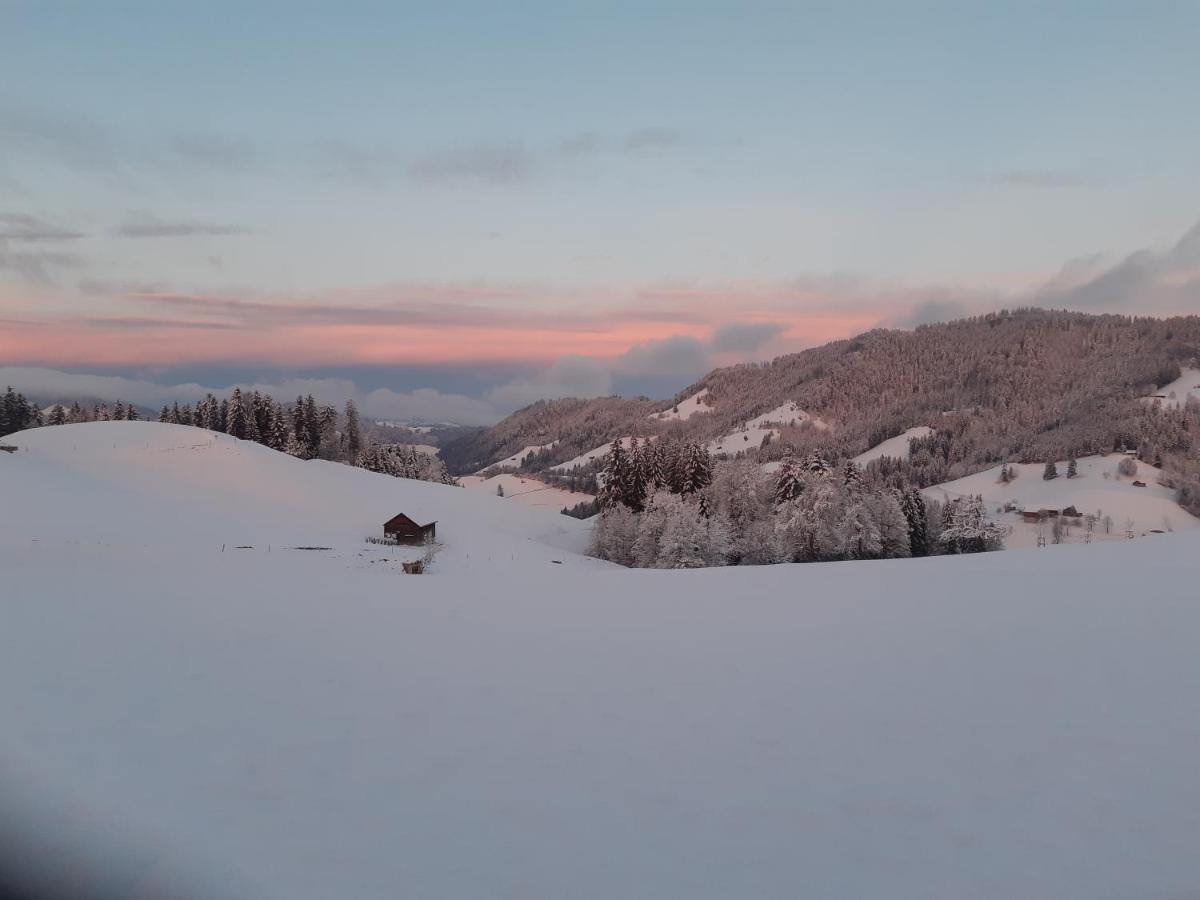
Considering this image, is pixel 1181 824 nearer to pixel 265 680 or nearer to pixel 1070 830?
pixel 1070 830

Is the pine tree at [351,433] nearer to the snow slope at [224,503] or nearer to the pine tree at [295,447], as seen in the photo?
the pine tree at [295,447]

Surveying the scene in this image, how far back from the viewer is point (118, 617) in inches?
455

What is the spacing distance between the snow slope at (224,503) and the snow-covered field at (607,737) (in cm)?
1603

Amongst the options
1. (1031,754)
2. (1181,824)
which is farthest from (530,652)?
(1181,824)

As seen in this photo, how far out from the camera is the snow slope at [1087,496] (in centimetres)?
13200

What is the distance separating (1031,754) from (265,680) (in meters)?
10.4

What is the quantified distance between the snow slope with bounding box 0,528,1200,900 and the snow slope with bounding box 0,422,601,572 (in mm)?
17077

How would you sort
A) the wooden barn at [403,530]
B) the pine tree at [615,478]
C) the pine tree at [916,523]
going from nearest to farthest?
the wooden barn at [403,530]
the pine tree at [916,523]
the pine tree at [615,478]

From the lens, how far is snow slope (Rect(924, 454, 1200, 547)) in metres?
132

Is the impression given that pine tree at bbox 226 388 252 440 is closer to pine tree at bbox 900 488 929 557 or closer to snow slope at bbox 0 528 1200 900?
snow slope at bbox 0 528 1200 900

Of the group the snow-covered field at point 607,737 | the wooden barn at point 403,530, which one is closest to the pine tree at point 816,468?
the wooden barn at point 403,530

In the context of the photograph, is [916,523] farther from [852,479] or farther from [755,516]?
[755,516]

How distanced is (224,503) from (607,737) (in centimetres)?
4643

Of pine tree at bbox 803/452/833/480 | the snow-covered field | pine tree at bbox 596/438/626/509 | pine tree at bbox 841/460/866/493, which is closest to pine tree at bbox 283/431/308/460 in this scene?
pine tree at bbox 596/438/626/509
